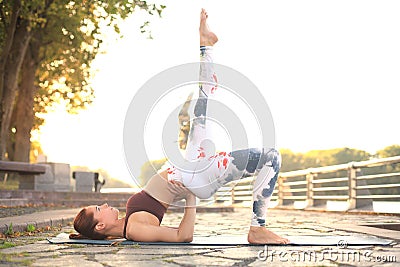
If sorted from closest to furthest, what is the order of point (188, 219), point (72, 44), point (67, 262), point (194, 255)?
point (67, 262) → point (194, 255) → point (188, 219) → point (72, 44)

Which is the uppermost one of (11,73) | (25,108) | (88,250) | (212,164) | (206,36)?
(11,73)

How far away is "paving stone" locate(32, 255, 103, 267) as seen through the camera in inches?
134

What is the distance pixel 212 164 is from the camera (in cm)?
446

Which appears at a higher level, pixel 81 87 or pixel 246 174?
pixel 81 87

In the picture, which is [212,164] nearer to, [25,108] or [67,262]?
[67,262]

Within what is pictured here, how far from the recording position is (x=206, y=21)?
4.67m

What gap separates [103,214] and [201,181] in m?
0.96

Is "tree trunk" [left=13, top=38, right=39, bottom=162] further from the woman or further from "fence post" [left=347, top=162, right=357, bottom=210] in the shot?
the woman

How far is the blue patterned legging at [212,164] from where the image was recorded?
14.4ft

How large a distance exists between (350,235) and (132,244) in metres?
2.29

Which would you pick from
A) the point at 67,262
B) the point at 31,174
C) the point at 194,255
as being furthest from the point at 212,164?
the point at 31,174

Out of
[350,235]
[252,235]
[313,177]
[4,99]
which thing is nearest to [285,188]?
[313,177]

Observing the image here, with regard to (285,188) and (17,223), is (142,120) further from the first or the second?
(285,188)

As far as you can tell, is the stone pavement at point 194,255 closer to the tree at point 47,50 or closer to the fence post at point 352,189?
the fence post at point 352,189
